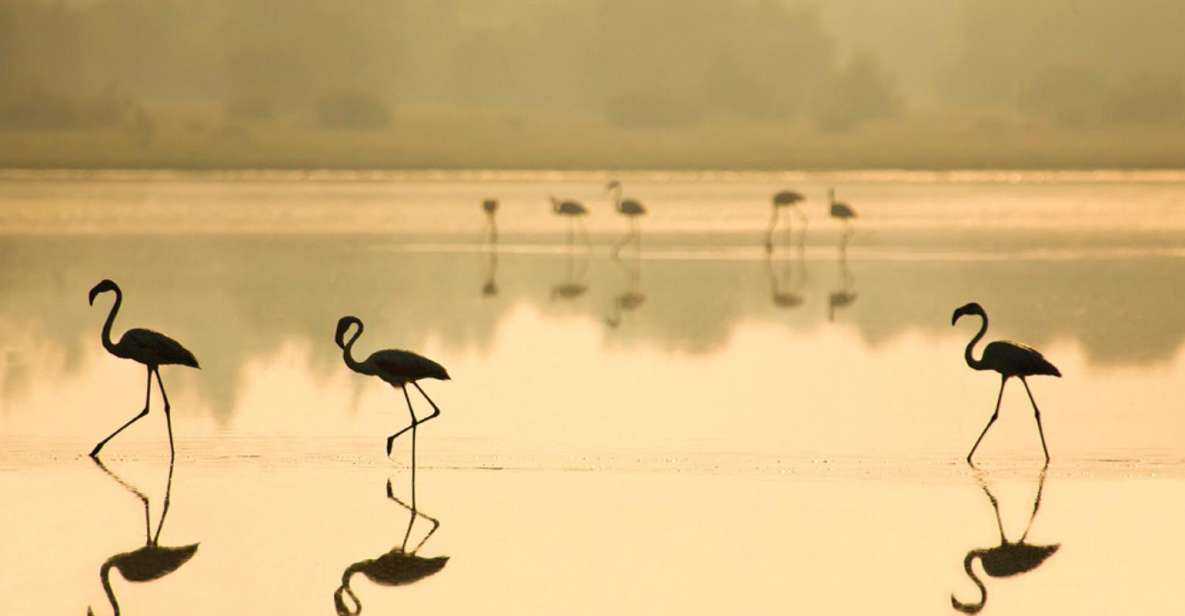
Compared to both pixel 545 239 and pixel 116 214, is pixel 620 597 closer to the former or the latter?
pixel 545 239

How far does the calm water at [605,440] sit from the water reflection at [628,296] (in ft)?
0.31

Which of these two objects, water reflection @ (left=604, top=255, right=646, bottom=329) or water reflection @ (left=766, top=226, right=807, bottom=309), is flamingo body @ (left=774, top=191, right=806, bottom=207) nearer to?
water reflection @ (left=766, top=226, right=807, bottom=309)

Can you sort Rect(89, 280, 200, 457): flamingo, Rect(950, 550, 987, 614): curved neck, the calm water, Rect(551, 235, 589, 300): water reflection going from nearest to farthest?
Rect(950, 550, 987, 614): curved neck
the calm water
Rect(89, 280, 200, 457): flamingo
Rect(551, 235, 589, 300): water reflection

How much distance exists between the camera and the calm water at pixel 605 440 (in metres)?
8.31

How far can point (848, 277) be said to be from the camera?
24531mm

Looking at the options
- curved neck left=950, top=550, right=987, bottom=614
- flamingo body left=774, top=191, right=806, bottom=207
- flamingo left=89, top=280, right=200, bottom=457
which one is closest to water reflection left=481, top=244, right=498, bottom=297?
flamingo body left=774, top=191, right=806, bottom=207

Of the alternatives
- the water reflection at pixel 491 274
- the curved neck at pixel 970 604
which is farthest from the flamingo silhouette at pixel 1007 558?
the water reflection at pixel 491 274

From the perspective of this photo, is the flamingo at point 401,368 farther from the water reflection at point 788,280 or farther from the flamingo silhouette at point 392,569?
the water reflection at point 788,280

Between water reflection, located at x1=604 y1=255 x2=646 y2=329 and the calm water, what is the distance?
0.31ft

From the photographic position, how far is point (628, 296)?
21766 mm

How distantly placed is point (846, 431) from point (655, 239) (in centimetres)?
2121

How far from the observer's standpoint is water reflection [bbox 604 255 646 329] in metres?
19.2

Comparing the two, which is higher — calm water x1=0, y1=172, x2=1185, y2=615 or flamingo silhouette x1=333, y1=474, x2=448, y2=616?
calm water x1=0, y1=172, x2=1185, y2=615

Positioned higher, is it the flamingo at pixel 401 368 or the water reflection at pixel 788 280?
the water reflection at pixel 788 280
